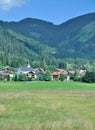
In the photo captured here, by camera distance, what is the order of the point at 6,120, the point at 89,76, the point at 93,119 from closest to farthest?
the point at 6,120
the point at 93,119
the point at 89,76

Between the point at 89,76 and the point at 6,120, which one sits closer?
the point at 6,120

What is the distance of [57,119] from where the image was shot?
35.0 meters

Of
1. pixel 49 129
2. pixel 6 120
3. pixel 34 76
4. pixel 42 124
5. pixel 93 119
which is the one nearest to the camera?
pixel 49 129

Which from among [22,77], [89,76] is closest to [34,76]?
[22,77]

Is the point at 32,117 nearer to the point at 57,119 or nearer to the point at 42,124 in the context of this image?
the point at 57,119

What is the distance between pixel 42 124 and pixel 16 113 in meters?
7.80

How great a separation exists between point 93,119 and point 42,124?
6.26 meters

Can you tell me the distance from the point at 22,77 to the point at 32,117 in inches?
4258

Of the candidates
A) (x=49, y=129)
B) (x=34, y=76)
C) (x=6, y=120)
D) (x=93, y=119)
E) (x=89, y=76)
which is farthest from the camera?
(x=34, y=76)

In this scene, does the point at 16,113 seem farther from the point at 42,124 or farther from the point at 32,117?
the point at 42,124

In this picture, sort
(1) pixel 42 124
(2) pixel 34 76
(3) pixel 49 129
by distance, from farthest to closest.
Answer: (2) pixel 34 76 → (1) pixel 42 124 → (3) pixel 49 129

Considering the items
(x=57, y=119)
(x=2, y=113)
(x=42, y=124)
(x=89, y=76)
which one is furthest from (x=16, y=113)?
(x=89, y=76)

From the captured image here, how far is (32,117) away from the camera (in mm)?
35719

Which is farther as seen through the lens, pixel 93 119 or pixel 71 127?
pixel 93 119
